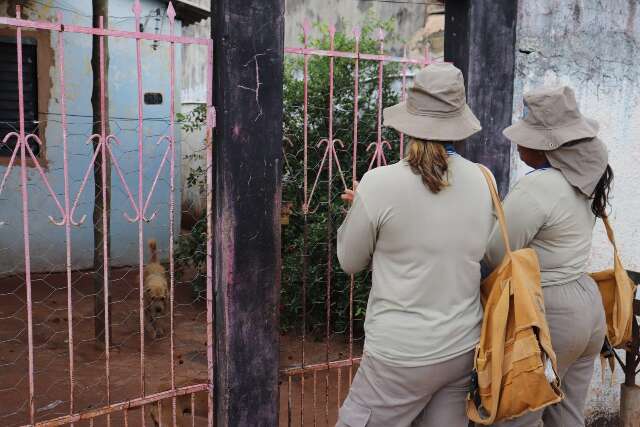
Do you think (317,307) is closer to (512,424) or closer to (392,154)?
(392,154)

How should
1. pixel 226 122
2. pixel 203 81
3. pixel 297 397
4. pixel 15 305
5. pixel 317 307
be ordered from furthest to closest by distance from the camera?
pixel 203 81 → pixel 15 305 → pixel 317 307 → pixel 297 397 → pixel 226 122

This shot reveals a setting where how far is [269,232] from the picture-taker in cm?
296

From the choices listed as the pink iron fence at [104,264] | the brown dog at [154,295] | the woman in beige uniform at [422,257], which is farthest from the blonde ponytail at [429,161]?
the brown dog at [154,295]

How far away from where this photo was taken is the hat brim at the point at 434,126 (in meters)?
2.05

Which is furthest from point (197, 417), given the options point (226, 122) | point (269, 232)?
point (226, 122)

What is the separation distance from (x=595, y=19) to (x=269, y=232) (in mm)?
2630

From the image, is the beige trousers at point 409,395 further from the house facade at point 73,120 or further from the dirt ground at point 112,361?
the house facade at point 73,120

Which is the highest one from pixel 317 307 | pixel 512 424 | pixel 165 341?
pixel 512 424

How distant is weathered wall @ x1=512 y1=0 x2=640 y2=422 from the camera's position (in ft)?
12.7

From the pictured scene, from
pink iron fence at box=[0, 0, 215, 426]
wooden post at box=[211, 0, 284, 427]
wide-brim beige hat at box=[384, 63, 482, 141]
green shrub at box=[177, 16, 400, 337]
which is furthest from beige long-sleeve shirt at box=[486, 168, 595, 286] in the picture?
green shrub at box=[177, 16, 400, 337]

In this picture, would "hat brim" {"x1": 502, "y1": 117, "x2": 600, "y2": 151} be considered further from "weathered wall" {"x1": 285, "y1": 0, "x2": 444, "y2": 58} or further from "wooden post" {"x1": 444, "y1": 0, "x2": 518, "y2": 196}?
"weathered wall" {"x1": 285, "y1": 0, "x2": 444, "y2": 58}

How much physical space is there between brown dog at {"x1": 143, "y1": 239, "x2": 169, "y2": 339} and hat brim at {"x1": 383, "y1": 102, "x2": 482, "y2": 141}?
4525 mm

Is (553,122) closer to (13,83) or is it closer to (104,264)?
(104,264)

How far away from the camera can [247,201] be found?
289 centimetres
